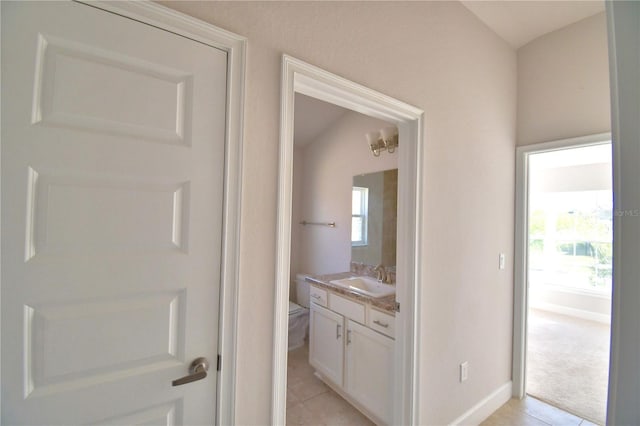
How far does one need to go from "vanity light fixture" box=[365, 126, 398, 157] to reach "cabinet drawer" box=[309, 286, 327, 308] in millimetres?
1384

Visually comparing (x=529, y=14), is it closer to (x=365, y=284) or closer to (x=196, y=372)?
(x=365, y=284)

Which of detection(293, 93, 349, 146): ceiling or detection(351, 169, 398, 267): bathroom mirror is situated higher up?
detection(293, 93, 349, 146): ceiling

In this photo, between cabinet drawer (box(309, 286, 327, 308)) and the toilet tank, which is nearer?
cabinet drawer (box(309, 286, 327, 308))

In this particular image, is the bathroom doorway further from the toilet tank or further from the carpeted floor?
the carpeted floor

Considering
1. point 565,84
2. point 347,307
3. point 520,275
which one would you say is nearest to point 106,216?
point 347,307

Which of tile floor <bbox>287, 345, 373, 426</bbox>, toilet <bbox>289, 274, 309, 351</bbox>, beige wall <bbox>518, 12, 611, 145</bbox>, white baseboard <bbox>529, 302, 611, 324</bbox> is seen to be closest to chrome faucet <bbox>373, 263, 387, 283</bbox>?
tile floor <bbox>287, 345, 373, 426</bbox>

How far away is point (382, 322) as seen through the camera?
72.0 inches

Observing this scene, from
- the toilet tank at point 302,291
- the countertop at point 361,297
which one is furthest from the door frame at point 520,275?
the toilet tank at point 302,291

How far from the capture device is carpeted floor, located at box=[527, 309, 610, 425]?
2270 mm

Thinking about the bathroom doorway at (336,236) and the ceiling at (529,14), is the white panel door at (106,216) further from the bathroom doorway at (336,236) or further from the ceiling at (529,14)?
the ceiling at (529,14)

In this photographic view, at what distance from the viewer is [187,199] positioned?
3.00 ft

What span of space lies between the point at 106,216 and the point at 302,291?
306 cm

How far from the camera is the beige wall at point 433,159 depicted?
1033 millimetres

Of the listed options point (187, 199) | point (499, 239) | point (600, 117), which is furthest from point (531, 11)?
point (187, 199)
